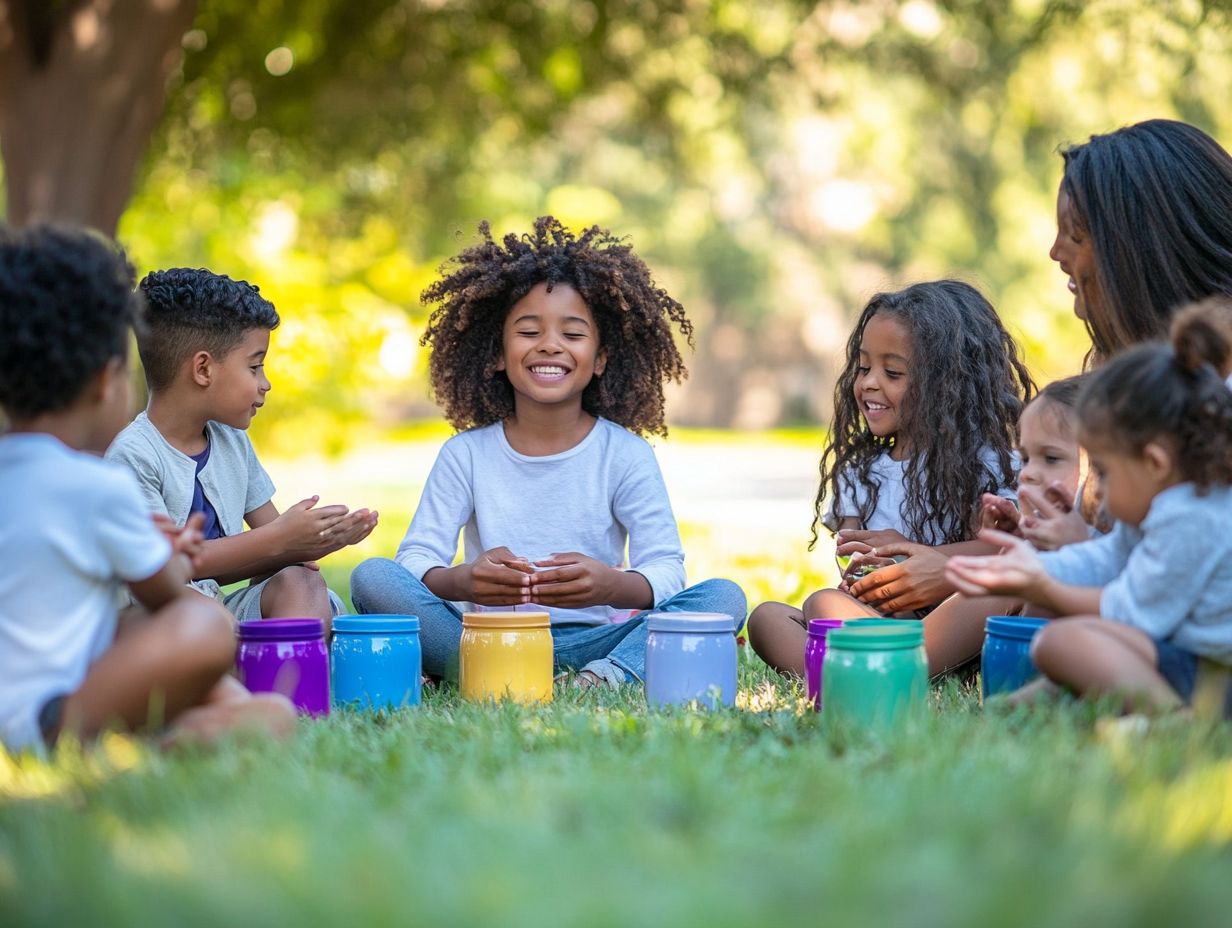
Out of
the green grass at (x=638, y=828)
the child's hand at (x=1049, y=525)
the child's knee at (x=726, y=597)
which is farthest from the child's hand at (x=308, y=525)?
the child's hand at (x=1049, y=525)

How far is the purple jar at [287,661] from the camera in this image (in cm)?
361

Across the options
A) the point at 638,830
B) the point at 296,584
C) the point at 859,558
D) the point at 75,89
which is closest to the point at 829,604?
the point at 859,558

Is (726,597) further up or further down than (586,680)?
further up

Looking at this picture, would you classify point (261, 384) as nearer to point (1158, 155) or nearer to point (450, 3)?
point (1158, 155)

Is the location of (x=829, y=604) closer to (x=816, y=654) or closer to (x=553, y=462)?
(x=816, y=654)

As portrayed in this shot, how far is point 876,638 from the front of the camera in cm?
327

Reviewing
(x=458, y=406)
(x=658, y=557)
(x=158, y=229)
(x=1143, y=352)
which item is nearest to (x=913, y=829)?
(x=1143, y=352)

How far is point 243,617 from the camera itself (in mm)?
4484

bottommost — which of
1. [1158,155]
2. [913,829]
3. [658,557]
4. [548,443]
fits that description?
[913,829]

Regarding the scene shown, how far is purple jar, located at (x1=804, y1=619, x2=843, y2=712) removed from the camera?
148 inches

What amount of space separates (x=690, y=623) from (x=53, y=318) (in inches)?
70.0

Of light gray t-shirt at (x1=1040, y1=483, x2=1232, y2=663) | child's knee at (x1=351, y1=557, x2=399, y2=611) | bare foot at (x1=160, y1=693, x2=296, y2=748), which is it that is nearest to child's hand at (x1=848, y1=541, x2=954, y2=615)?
light gray t-shirt at (x1=1040, y1=483, x2=1232, y2=663)

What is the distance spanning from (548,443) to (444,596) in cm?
73

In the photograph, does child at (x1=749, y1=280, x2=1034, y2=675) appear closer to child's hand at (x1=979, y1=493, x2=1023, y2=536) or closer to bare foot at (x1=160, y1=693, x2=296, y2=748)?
child's hand at (x1=979, y1=493, x2=1023, y2=536)
